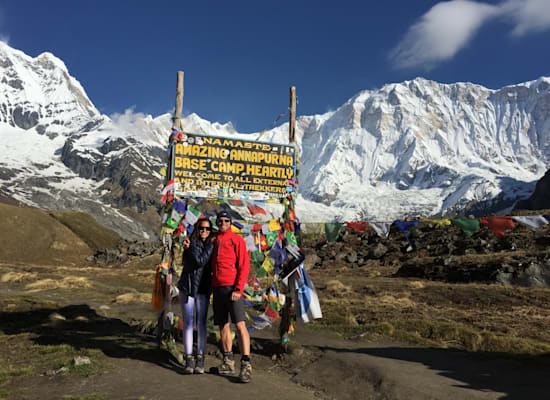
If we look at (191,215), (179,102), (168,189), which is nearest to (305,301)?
(191,215)

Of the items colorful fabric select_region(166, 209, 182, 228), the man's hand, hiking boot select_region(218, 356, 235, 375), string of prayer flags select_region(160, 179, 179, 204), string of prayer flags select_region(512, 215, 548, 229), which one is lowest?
hiking boot select_region(218, 356, 235, 375)

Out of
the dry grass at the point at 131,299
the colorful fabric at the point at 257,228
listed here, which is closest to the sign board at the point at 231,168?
the colorful fabric at the point at 257,228

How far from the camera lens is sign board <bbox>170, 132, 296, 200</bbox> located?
29.9 ft

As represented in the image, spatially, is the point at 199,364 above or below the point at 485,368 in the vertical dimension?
above

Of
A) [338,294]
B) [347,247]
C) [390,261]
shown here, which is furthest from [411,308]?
[347,247]

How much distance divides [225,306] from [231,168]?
3.90 m

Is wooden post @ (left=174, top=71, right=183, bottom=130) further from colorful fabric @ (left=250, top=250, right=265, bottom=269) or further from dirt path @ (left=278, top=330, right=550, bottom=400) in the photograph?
dirt path @ (left=278, top=330, right=550, bottom=400)

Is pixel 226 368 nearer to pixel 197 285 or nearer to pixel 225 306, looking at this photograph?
pixel 225 306

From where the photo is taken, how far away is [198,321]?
644 cm

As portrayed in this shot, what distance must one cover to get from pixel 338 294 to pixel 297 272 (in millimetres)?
9812

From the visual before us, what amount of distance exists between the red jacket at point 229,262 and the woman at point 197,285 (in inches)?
8.2

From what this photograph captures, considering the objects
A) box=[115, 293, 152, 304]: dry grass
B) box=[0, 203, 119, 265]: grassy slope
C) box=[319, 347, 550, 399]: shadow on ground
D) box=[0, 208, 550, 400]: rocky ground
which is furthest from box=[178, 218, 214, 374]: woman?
box=[0, 203, 119, 265]: grassy slope

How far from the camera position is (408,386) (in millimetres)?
5836

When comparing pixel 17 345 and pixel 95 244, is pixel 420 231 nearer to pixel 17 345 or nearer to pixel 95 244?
pixel 17 345
